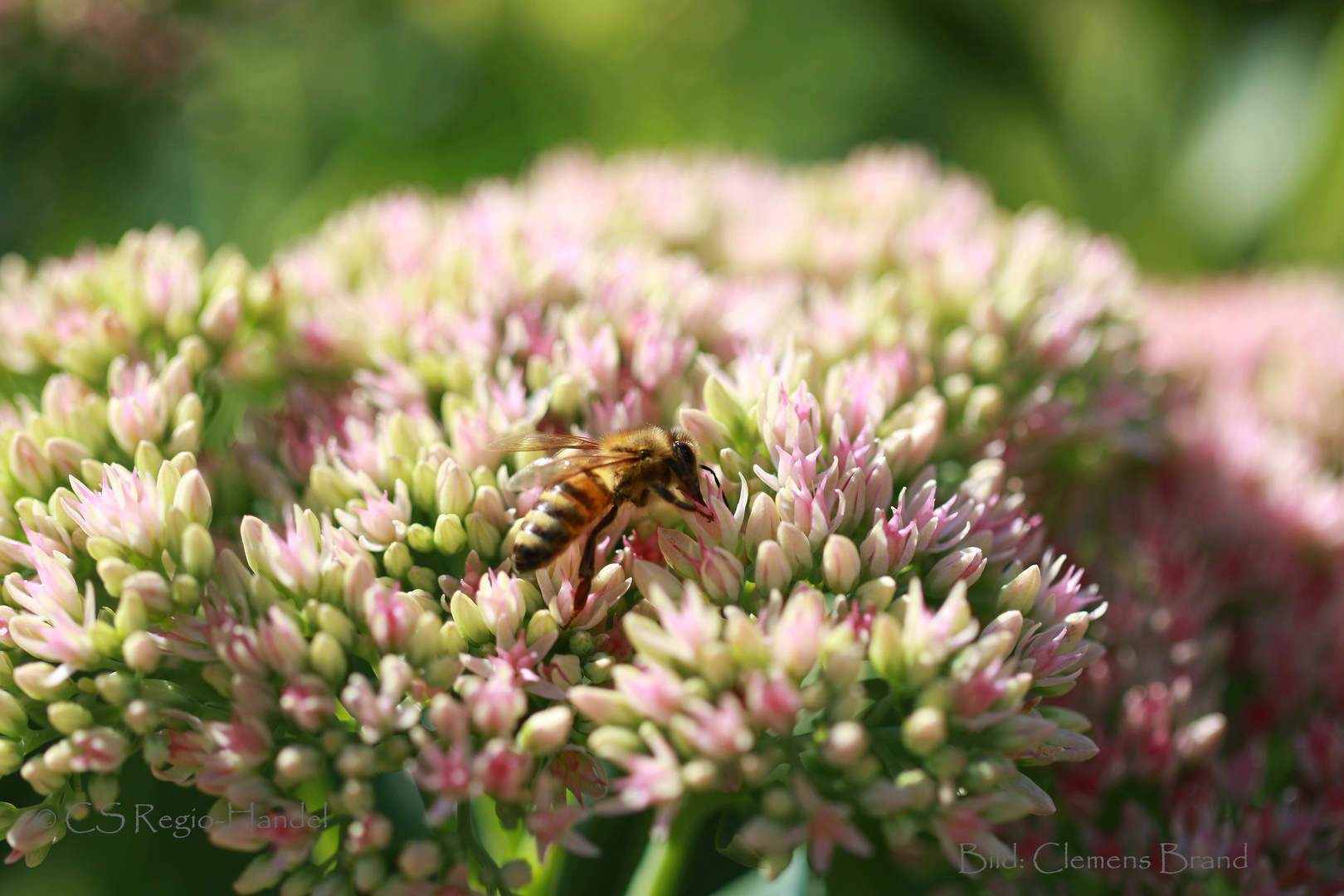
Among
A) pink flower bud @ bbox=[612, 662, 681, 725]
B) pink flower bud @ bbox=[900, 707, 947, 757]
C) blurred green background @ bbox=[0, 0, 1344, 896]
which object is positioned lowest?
pink flower bud @ bbox=[612, 662, 681, 725]

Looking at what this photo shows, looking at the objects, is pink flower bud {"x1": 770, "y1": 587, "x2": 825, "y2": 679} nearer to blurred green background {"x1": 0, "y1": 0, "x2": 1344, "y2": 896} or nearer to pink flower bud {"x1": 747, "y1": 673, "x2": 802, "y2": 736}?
pink flower bud {"x1": 747, "y1": 673, "x2": 802, "y2": 736}

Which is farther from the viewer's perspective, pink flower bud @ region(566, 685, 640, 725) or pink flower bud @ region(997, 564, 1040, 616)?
pink flower bud @ region(997, 564, 1040, 616)

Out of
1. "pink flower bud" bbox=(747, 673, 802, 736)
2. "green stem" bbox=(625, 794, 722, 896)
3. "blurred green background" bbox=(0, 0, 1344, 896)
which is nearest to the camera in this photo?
"pink flower bud" bbox=(747, 673, 802, 736)

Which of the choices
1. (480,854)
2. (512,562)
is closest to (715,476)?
(512,562)

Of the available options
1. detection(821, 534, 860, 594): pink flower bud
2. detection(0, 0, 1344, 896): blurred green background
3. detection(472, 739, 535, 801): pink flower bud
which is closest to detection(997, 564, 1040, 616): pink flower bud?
detection(821, 534, 860, 594): pink flower bud

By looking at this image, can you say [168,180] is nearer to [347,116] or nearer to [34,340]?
[347,116]

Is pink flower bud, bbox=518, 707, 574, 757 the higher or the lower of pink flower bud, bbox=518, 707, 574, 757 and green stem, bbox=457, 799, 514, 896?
the higher

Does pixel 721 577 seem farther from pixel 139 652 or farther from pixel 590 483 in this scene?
pixel 139 652

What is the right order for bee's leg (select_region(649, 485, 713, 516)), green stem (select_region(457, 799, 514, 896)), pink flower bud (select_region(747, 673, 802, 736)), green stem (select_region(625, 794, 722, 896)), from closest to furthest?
pink flower bud (select_region(747, 673, 802, 736)) < green stem (select_region(457, 799, 514, 896)) < bee's leg (select_region(649, 485, 713, 516)) < green stem (select_region(625, 794, 722, 896))
